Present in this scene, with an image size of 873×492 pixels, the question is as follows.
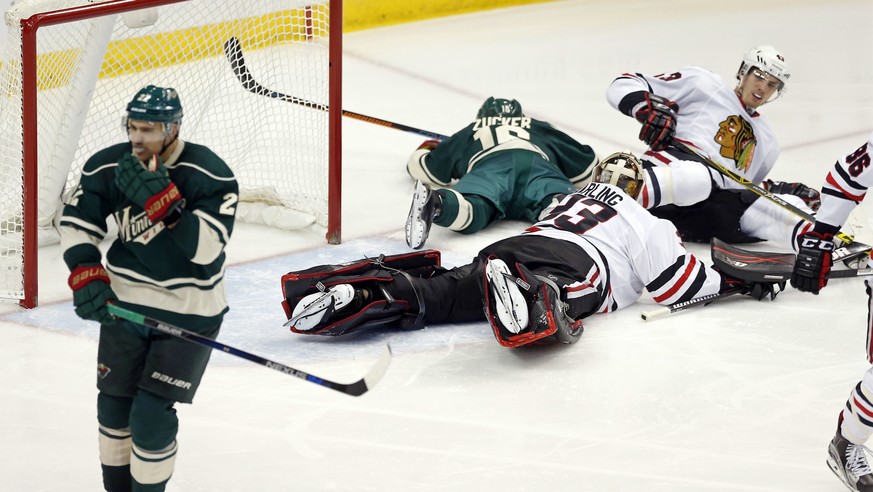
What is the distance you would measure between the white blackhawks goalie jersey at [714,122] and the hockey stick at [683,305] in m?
0.77

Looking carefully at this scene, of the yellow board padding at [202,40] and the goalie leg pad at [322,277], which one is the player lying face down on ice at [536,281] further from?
the yellow board padding at [202,40]

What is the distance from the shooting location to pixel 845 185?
3109mm

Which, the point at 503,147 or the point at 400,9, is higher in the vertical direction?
the point at 503,147

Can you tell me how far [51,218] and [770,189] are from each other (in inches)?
101

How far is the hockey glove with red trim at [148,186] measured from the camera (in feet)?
8.06

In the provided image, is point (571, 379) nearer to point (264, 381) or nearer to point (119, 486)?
point (264, 381)

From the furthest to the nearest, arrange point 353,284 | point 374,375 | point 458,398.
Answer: point 353,284 < point 458,398 < point 374,375

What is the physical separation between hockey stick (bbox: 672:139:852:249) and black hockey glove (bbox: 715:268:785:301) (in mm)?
374

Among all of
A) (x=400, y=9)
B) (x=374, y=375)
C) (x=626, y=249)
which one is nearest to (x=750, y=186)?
(x=626, y=249)

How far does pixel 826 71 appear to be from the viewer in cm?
768

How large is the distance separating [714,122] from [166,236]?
2892mm

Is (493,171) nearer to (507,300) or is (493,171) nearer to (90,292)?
(507,300)

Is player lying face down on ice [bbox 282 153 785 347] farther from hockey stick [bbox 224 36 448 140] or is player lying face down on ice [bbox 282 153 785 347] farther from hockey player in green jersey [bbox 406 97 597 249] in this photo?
hockey stick [bbox 224 36 448 140]

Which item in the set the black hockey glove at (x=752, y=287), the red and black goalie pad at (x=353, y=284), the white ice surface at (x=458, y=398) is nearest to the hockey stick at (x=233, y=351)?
the white ice surface at (x=458, y=398)
